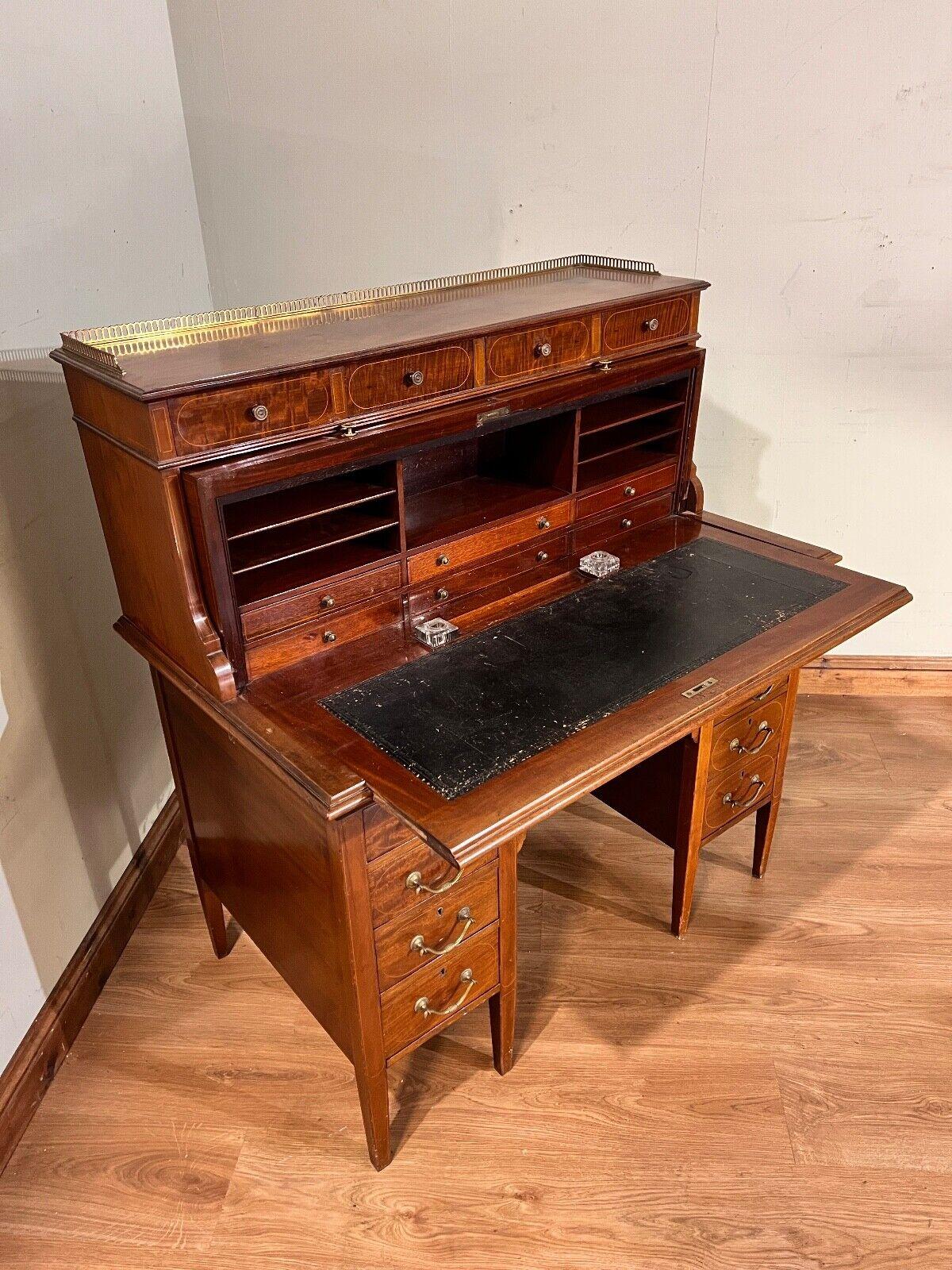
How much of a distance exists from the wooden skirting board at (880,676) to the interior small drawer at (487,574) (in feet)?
5.06

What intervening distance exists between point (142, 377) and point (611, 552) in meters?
1.09

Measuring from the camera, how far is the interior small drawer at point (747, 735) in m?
2.09

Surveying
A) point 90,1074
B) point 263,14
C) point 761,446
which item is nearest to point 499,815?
point 90,1074

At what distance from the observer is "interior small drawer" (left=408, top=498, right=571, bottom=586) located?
185cm

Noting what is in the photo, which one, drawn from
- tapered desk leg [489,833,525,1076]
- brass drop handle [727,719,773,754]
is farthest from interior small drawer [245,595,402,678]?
brass drop handle [727,719,773,754]

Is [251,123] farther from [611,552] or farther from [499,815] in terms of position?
[499,815]

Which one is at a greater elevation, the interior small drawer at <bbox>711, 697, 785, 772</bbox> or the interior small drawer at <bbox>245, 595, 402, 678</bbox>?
the interior small drawer at <bbox>245, 595, 402, 678</bbox>

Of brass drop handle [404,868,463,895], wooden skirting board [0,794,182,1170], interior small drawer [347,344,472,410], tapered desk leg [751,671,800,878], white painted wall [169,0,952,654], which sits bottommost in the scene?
wooden skirting board [0,794,182,1170]

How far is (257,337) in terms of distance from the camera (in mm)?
1736

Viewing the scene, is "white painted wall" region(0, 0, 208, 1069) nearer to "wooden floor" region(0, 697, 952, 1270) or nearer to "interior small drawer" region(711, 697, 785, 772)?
"wooden floor" region(0, 697, 952, 1270)

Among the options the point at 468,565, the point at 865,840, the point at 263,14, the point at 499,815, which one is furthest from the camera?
the point at 865,840

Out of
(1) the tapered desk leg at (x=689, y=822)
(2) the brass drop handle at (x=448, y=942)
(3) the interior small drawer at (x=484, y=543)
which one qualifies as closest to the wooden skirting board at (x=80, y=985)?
(2) the brass drop handle at (x=448, y=942)

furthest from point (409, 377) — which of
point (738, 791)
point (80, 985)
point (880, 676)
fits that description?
point (880, 676)

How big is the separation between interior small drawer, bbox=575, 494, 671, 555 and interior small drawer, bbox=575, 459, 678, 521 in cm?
2
